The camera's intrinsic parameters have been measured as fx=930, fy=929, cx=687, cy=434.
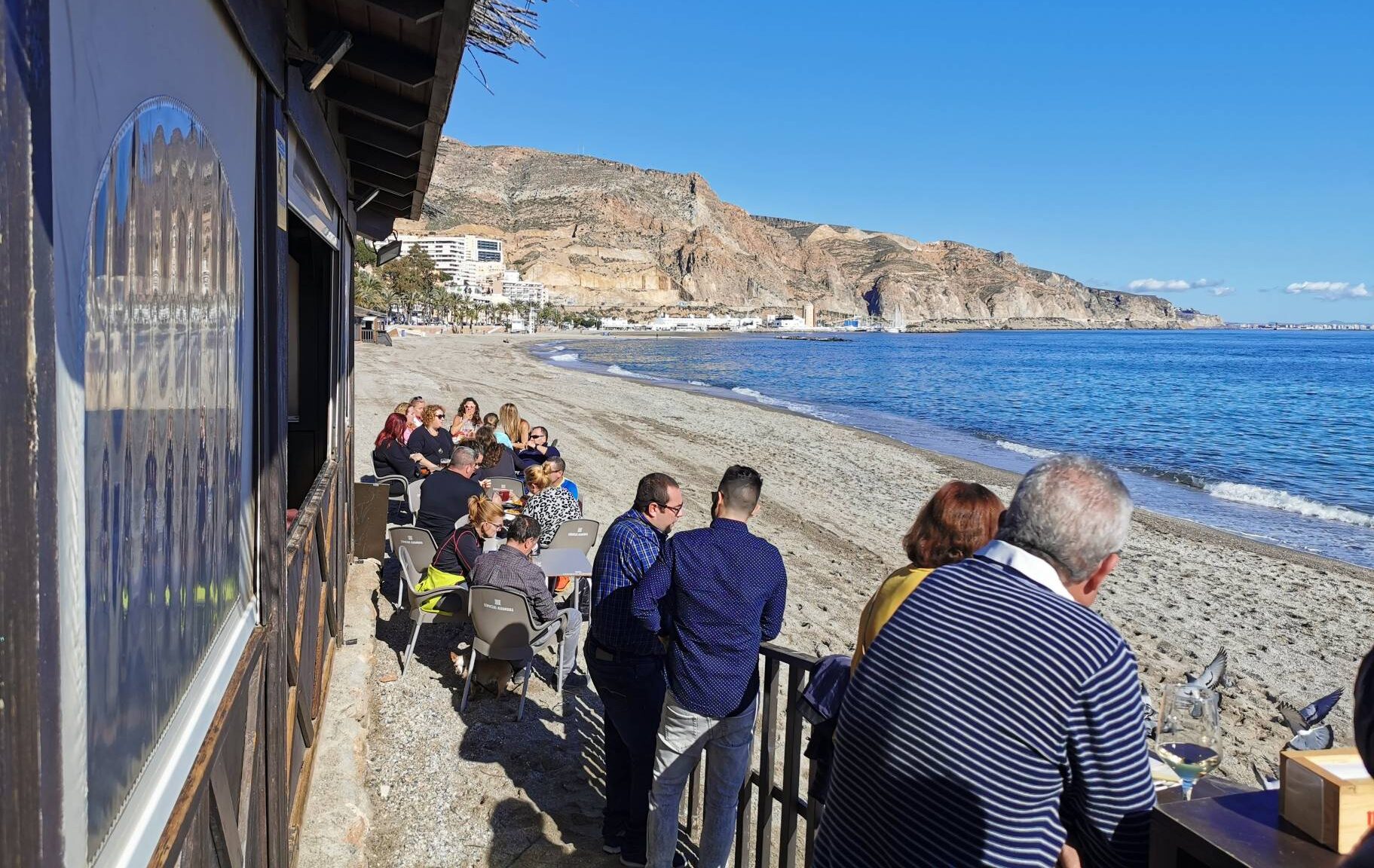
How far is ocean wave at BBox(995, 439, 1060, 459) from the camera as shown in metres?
24.7

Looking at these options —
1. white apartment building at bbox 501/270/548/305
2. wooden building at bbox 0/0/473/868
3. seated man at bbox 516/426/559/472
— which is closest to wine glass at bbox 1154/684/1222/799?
wooden building at bbox 0/0/473/868

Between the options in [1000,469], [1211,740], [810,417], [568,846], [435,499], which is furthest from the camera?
[810,417]

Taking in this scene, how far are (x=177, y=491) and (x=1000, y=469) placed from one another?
68.0 ft

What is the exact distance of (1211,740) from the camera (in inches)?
84.8

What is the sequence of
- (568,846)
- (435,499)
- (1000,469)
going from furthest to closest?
(1000,469)
(435,499)
(568,846)

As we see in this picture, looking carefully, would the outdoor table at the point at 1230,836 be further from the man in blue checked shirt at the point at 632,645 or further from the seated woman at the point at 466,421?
the seated woman at the point at 466,421

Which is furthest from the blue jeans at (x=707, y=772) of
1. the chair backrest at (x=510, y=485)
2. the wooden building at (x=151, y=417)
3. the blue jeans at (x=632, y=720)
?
the chair backrest at (x=510, y=485)

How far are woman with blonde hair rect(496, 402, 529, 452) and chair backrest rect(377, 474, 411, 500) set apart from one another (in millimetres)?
1167

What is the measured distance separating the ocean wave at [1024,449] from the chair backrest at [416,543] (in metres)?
20.2

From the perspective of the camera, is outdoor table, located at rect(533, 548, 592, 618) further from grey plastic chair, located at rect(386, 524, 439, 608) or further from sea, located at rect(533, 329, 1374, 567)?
sea, located at rect(533, 329, 1374, 567)

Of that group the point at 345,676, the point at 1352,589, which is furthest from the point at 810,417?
the point at 345,676

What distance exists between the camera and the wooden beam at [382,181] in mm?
7156

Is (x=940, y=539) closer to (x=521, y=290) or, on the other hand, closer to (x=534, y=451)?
(x=534, y=451)

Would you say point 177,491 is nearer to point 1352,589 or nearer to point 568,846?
point 568,846
